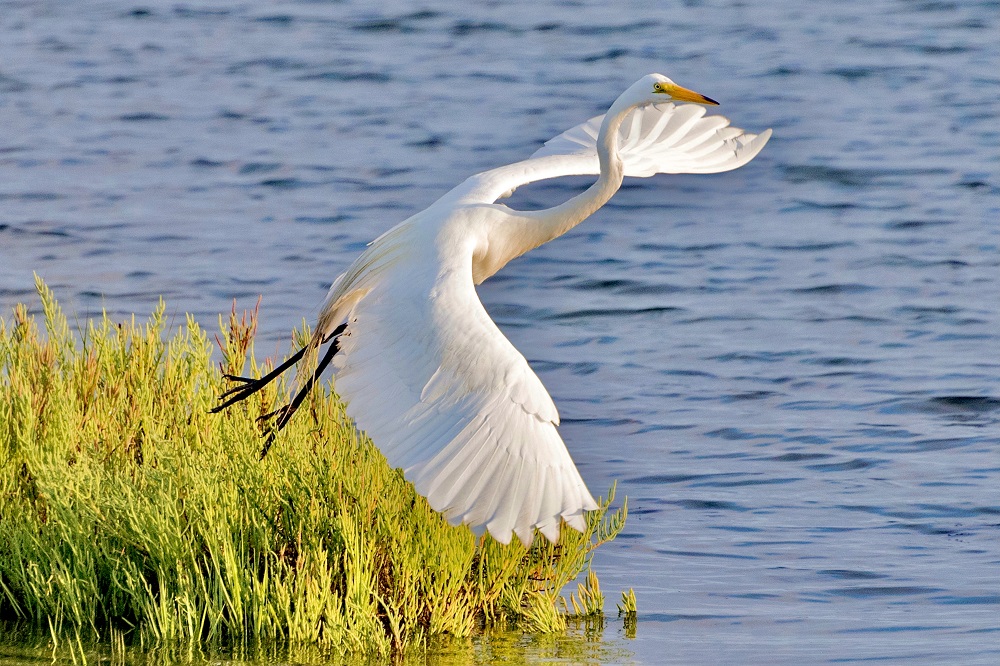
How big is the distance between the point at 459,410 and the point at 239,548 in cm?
87

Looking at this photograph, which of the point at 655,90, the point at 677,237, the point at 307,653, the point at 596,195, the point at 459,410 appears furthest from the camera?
the point at 677,237

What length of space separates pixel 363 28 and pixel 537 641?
15.3 m

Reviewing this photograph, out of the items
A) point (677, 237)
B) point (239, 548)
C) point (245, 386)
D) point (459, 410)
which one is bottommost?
point (677, 237)

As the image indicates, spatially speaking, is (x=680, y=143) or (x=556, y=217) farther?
(x=680, y=143)

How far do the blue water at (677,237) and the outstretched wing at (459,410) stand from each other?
47.0 inches

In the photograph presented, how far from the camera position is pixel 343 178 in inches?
524

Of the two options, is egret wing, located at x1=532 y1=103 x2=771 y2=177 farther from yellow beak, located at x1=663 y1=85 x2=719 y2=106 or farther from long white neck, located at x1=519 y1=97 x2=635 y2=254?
yellow beak, located at x1=663 y1=85 x2=719 y2=106

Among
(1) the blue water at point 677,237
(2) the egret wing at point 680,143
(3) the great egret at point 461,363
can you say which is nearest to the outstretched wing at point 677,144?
(2) the egret wing at point 680,143

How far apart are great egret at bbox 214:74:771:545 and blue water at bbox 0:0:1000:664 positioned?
47.5 inches

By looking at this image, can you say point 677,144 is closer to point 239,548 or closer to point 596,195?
point 596,195

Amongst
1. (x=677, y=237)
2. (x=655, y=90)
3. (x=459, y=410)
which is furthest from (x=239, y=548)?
(x=677, y=237)

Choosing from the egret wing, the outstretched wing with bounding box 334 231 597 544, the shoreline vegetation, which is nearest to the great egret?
the outstretched wing with bounding box 334 231 597 544

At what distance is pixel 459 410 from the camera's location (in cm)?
416

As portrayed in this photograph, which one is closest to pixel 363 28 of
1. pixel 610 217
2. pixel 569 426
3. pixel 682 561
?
pixel 610 217
